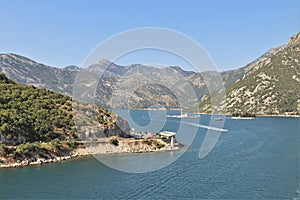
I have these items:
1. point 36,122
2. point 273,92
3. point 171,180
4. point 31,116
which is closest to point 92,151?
point 36,122

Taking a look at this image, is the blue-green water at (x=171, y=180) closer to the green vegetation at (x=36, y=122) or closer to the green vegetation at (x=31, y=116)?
the green vegetation at (x=36, y=122)

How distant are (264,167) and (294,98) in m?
140

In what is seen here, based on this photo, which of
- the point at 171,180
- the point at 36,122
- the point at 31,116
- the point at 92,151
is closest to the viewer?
the point at 171,180

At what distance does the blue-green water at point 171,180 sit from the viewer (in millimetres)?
31719

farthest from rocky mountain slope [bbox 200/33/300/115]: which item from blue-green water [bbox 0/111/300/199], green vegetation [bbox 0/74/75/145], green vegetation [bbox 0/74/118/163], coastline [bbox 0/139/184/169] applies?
green vegetation [bbox 0/74/75/145]

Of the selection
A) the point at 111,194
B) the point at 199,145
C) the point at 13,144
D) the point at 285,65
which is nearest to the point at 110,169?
the point at 111,194

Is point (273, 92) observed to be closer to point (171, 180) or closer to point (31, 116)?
point (31, 116)

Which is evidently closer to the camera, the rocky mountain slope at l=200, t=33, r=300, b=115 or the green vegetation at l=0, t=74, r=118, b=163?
the green vegetation at l=0, t=74, r=118, b=163

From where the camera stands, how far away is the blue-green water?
104 ft

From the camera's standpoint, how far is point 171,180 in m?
36.4

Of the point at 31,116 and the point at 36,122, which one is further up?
the point at 31,116

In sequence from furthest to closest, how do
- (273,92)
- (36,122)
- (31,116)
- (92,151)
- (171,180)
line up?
(273,92)
(31,116)
(36,122)
(92,151)
(171,180)

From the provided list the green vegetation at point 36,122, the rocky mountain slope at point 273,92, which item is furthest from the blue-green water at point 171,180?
the rocky mountain slope at point 273,92

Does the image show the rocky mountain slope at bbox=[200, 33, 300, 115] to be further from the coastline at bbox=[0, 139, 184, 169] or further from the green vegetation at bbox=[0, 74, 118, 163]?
the green vegetation at bbox=[0, 74, 118, 163]
